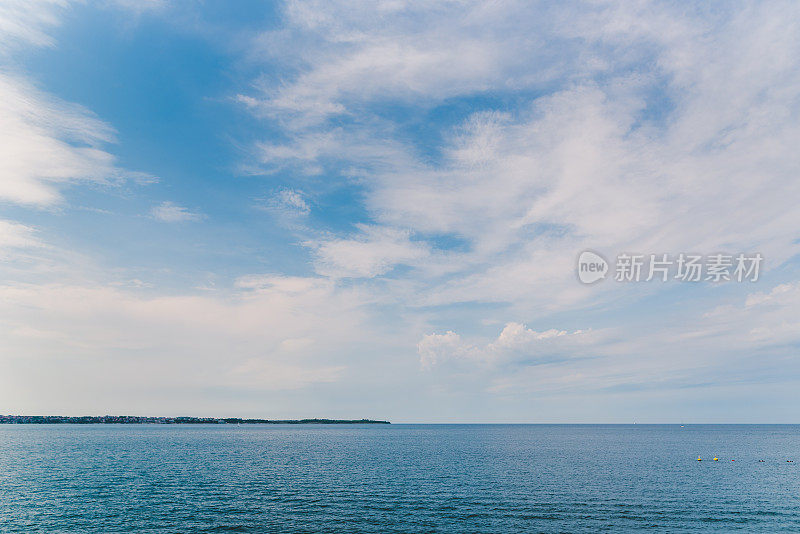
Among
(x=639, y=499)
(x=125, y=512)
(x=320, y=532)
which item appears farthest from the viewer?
(x=639, y=499)

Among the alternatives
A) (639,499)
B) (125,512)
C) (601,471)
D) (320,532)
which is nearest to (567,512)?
(639,499)

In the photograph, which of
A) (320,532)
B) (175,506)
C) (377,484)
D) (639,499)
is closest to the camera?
(320,532)

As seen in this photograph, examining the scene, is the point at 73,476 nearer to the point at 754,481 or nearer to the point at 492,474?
the point at 492,474

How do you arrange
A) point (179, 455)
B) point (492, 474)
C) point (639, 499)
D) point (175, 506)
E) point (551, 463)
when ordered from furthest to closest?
point (179, 455), point (551, 463), point (492, 474), point (639, 499), point (175, 506)

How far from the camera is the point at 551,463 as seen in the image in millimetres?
127875

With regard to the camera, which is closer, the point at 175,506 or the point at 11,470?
the point at 175,506

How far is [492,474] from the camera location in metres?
105

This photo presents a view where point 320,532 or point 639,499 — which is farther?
point 639,499

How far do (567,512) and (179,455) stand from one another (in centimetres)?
12391

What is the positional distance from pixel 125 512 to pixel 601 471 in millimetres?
96870

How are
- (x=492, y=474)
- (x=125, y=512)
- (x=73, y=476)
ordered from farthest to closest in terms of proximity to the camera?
(x=492, y=474), (x=73, y=476), (x=125, y=512)

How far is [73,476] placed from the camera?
97.6 metres

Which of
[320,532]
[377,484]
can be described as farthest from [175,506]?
[377,484]

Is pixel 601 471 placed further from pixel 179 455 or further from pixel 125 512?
pixel 179 455
